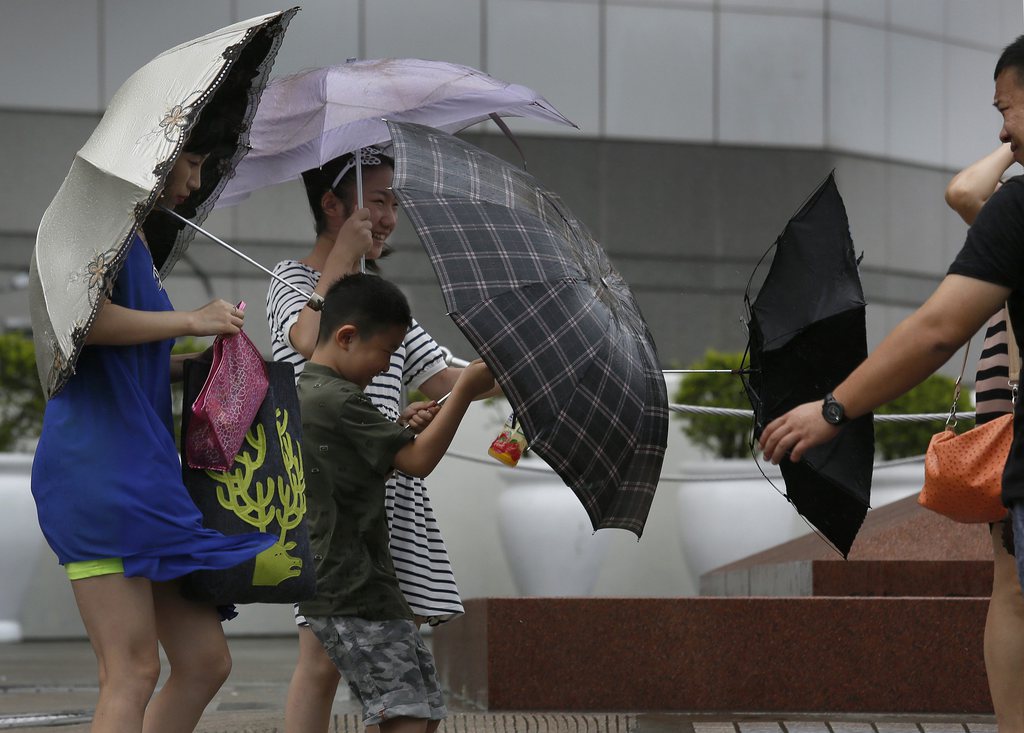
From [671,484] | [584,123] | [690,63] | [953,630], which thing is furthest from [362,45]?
[953,630]

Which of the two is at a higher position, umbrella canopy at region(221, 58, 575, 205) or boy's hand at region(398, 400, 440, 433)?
umbrella canopy at region(221, 58, 575, 205)

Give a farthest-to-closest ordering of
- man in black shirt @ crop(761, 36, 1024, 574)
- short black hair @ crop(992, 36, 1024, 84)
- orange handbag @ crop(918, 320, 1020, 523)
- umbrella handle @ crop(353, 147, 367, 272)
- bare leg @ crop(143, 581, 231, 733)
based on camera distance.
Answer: umbrella handle @ crop(353, 147, 367, 272), orange handbag @ crop(918, 320, 1020, 523), bare leg @ crop(143, 581, 231, 733), short black hair @ crop(992, 36, 1024, 84), man in black shirt @ crop(761, 36, 1024, 574)

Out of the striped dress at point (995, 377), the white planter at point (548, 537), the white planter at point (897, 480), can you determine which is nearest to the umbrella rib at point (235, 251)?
the striped dress at point (995, 377)

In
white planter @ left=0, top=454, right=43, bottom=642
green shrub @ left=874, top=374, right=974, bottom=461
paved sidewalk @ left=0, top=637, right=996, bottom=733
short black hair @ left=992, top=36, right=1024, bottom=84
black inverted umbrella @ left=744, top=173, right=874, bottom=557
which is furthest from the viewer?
green shrub @ left=874, top=374, right=974, bottom=461

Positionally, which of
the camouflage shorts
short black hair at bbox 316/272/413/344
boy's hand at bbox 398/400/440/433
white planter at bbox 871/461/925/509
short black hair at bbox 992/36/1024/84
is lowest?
white planter at bbox 871/461/925/509

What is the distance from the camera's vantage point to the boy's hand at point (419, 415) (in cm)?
386

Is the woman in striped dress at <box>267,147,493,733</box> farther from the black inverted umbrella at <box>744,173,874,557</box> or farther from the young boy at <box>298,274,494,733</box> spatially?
the black inverted umbrella at <box>744,173,874,557</box>

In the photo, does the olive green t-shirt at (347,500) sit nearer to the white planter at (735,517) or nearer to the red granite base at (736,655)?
the red granite base at (736,655)

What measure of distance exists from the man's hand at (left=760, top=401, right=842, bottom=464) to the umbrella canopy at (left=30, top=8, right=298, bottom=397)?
1377mm

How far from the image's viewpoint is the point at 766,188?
44.7 ft

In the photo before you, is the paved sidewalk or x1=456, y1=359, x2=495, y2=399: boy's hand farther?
the paved sidewalk

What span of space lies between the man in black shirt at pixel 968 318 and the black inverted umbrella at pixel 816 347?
36 cm

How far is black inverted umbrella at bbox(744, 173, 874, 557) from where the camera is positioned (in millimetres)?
3557

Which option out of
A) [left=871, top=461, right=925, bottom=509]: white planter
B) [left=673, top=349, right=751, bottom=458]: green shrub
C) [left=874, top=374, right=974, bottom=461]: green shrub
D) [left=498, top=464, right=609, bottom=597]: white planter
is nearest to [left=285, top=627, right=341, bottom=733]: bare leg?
[left=498, top=464, right=609, bottom=597]: white planter
